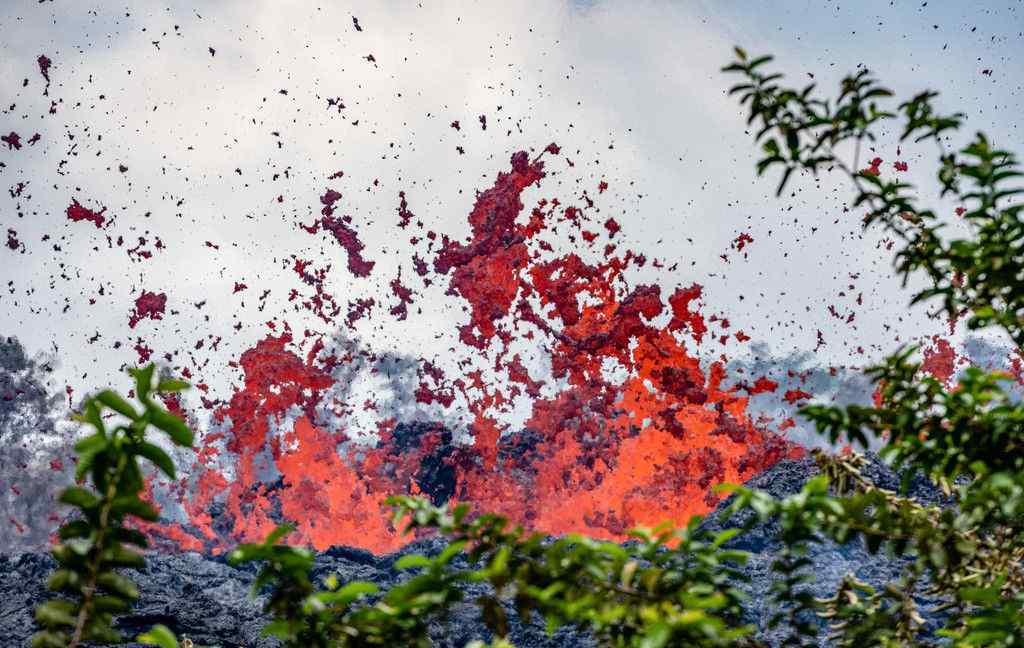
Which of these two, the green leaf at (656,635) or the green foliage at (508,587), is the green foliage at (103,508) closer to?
the green foliage at (508,587)

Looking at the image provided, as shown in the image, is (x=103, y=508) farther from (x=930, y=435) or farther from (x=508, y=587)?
(x=930, y=435)

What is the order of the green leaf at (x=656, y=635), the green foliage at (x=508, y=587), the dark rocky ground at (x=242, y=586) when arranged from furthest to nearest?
the dark rocky ground at (x=242, y=586), the green foliage at (x=508, y=587), the green leaf at (x=656, y=635)

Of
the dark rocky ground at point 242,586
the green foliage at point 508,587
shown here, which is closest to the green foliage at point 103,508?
the green foliage at point 508,587

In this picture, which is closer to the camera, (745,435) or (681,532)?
(681,532)

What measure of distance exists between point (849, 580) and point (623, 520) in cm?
1535

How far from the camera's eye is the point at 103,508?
1.78 meters

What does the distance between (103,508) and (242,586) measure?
11.5 m

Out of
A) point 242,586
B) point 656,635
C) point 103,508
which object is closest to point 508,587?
point 656,635

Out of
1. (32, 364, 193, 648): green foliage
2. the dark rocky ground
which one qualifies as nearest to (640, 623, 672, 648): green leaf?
(32, 364, 193, 648): green foliage

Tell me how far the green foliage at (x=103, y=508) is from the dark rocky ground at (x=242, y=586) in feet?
24.5

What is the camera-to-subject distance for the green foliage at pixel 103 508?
1.73 metres

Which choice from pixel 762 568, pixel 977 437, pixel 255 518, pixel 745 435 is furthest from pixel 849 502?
pixel 255 518

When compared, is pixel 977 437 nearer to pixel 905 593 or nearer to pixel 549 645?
pixel 905 593

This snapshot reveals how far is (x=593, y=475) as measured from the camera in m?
22.6
